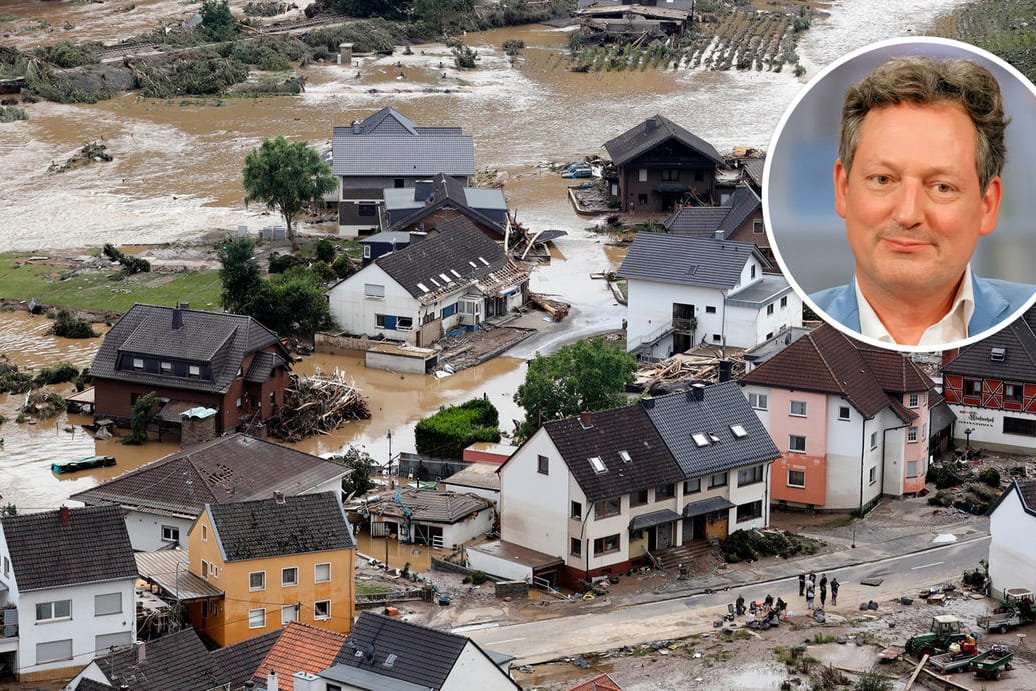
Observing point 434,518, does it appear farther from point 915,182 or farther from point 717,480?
point 915,182

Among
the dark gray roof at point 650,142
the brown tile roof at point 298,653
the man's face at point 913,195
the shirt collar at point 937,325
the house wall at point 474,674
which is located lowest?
the brown tile roof at point 298,653

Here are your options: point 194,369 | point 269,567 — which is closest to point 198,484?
point 269,567

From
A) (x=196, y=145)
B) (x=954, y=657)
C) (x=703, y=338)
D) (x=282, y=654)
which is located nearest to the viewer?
(x=282, y=654)

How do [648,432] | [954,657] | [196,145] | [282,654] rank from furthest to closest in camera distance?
[196,145], [648,432], [954,657], [282,654]

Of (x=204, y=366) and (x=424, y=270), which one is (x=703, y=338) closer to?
(x=424, y=270)

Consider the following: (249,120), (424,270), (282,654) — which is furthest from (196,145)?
(282,654)

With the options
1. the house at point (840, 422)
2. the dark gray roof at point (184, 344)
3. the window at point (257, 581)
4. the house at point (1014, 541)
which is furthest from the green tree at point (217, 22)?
the house at point (1014, 541)

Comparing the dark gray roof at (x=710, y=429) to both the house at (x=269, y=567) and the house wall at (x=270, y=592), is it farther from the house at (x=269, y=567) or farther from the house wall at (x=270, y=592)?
the house wall at (x=270, y=592)
